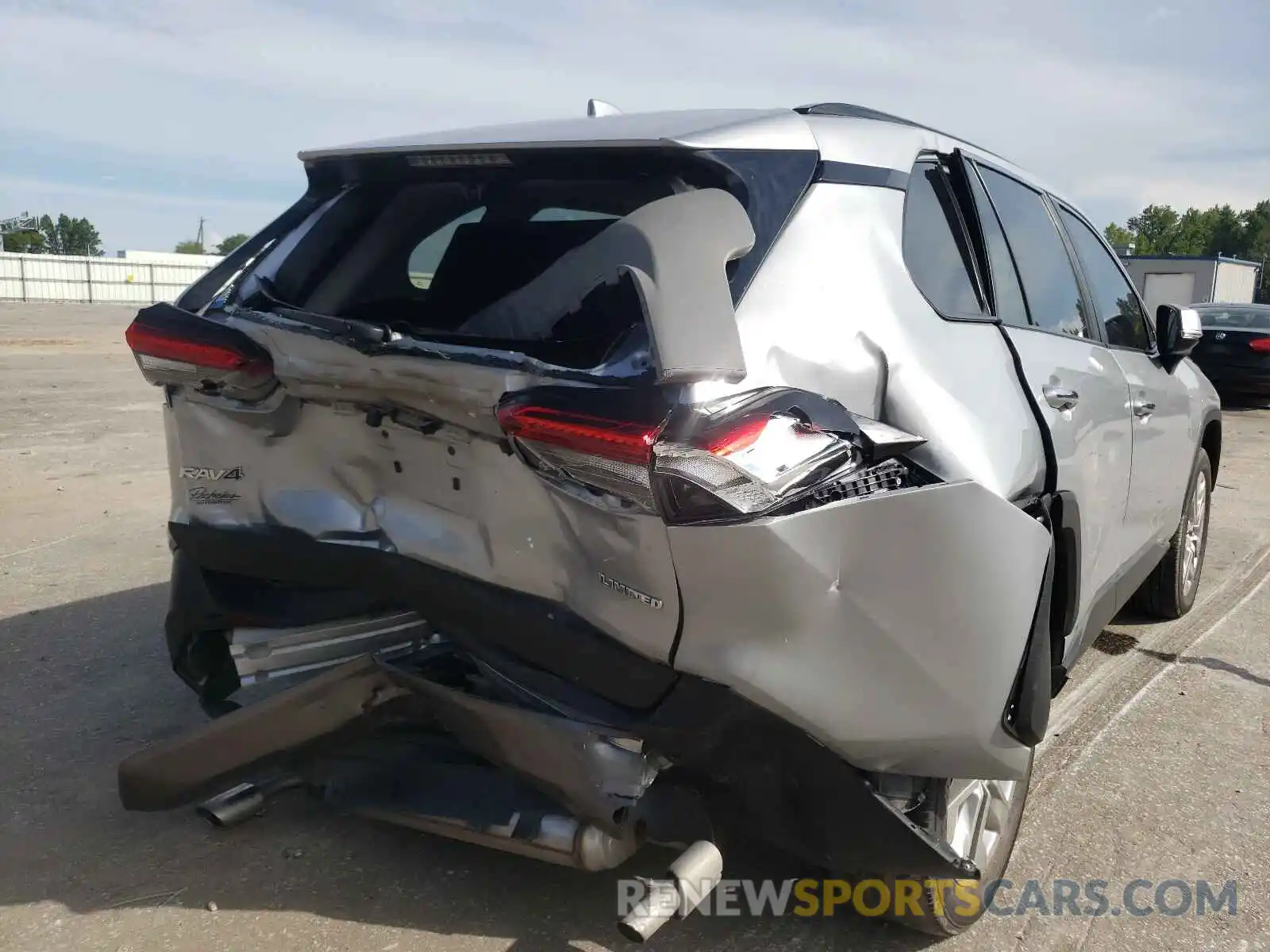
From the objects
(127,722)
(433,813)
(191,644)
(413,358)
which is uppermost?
(413,358)

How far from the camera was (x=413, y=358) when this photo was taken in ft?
7.31

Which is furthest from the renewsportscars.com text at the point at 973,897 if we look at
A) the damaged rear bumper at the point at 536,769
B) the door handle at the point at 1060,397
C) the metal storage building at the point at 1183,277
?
the metal storage building at the point at 1183,277

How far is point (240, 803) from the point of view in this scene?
297cm

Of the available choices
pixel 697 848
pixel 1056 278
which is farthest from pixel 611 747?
pixel 1056 278

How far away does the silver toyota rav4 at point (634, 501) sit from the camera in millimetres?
1992

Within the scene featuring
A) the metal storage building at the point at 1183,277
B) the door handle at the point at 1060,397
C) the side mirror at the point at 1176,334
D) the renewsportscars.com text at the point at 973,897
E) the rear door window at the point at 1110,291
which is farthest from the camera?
the metal storage building at the point at 1183,277

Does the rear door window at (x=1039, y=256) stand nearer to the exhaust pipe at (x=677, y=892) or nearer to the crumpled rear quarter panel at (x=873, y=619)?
the crumpled rear quarter panel at (x=873, y=619)

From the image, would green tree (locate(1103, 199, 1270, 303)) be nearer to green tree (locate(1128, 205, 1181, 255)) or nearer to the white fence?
green tree (locate(1128, 205, 1181, 255))

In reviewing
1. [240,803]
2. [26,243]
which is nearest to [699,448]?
[240,803]

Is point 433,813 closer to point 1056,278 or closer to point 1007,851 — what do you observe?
point 1007,851

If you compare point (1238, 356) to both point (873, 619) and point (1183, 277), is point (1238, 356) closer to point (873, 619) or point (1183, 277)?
point (873, 619)

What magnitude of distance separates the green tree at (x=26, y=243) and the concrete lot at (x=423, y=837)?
97.9 metres

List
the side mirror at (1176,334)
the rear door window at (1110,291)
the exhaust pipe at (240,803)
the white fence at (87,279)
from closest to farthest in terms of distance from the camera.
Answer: the exhaust pipe at (240,803), the rear door window at (1110,291), the side mirror at (1176,334), the white fence at (87,279)

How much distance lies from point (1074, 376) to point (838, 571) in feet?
4.84
